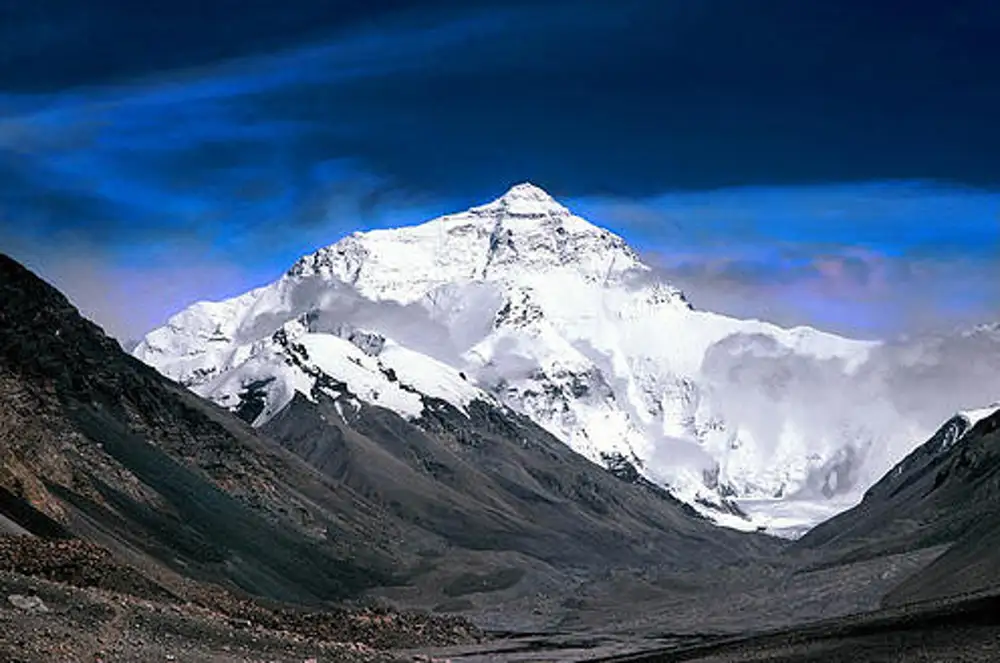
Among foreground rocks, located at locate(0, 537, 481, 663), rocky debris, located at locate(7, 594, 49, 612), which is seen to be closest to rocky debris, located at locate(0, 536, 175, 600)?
foreground rocks, located at locate(0, 537, 481, 663)

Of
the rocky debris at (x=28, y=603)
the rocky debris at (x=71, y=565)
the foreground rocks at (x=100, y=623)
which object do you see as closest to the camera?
the foreground rocks at (x=100, y=623)

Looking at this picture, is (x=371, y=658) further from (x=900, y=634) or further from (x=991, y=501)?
(x=991, y=501)

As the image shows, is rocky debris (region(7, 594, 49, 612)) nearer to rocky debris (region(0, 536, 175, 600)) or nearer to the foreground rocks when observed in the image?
the foreground rocks

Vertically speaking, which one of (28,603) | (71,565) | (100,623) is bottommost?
(100,623)

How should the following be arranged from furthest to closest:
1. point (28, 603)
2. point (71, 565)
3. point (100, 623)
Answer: point (71, 565)
point (100, 623)
point (28, 603)

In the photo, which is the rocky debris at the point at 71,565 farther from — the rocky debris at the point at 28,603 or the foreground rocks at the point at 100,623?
the rocky debris at the point at 28,603

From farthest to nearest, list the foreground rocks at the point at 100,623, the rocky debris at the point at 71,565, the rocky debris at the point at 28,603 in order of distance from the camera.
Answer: the rocky debris at the point at 71,565 < the rocky debris at the point at 28,603 < the foreground rocks at the point at 100,623

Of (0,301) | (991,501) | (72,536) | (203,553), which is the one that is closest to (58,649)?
(72,536)

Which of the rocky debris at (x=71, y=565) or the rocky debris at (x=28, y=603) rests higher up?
the rocky debris at (x=71, y=565)

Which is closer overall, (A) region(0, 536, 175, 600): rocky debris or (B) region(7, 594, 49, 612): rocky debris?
(B) region(7, 594, 49, 612): rocky debris

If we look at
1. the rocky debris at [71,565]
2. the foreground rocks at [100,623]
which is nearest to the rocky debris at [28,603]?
the foreground rocks at [100,623]

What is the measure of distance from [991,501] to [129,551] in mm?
114212

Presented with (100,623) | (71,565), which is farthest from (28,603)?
(71,565)

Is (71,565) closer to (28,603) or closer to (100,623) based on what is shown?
(100,623)
